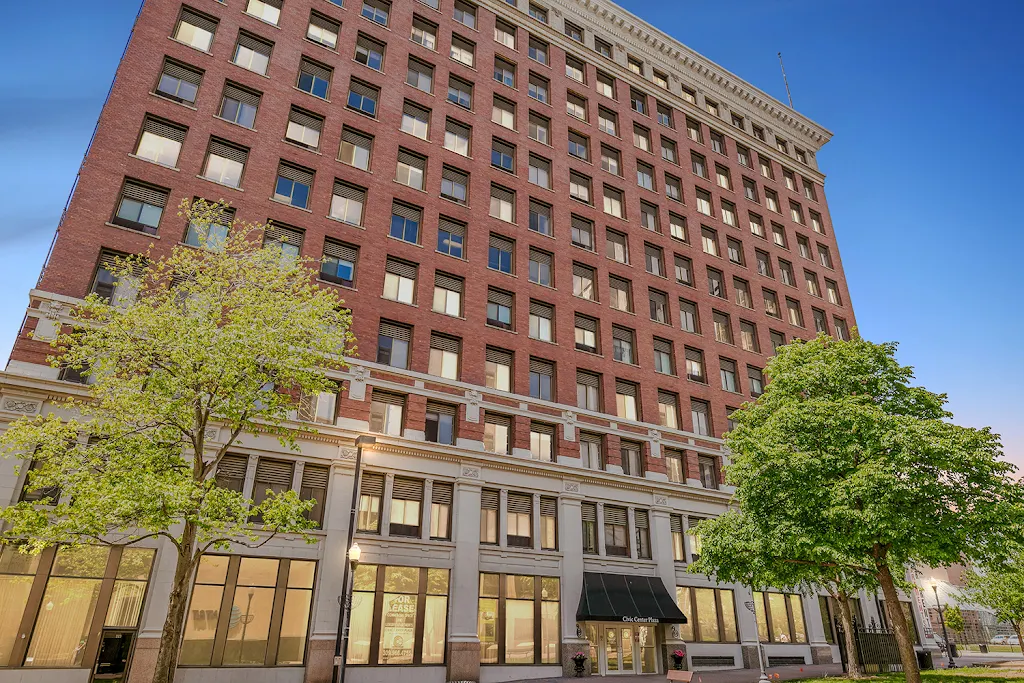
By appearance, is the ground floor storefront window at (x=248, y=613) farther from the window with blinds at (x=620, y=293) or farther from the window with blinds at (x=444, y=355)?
the window with blinds at (x=620, y=293)

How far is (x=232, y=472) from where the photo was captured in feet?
84.0

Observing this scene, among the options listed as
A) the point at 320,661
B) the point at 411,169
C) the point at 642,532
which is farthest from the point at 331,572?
the point at 411,169

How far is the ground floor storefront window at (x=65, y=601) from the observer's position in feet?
68.2

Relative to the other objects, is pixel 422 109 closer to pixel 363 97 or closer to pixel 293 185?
pixel 363 97

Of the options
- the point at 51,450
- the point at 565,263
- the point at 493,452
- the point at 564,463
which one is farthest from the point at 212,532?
the point at 565,263

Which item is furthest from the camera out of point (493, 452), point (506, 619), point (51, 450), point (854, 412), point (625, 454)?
point (625, 454)

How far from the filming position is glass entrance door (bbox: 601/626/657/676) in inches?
1208

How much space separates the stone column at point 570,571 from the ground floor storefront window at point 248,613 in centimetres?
1213

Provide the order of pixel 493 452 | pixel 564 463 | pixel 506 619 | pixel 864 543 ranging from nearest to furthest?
pixel 864 543, pixel 506 619, pixel 493 452, pixel 564 463

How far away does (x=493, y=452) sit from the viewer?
1221 inches

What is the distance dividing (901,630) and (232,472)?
1055 inches

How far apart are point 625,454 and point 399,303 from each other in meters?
15.7

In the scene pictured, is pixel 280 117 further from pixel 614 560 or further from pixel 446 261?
pixel 614 560

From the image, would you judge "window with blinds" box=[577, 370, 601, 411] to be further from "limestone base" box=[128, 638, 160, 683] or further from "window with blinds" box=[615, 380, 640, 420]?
"limestone base" box=[128, 638, 160, 683]
